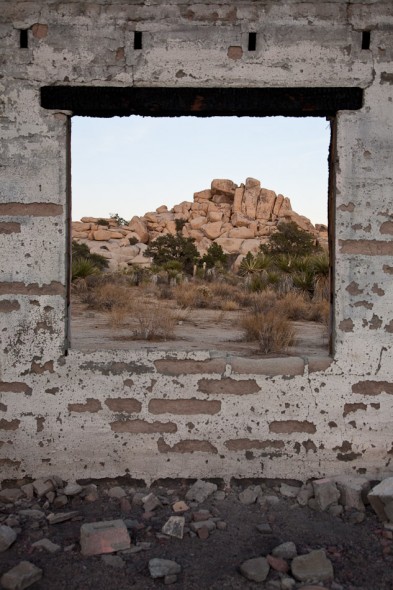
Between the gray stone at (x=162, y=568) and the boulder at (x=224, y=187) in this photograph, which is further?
the boulder at (x=224, y=187)

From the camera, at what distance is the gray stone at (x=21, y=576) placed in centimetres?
258

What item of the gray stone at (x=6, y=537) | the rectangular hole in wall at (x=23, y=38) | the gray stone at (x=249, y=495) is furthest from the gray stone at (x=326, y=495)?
the rectangular hole in wall at (x=23, y=38)

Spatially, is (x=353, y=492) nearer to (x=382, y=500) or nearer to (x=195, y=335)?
(x=382, y=500)

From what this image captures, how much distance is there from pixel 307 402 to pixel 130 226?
47.8 metres

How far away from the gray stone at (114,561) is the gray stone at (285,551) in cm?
79

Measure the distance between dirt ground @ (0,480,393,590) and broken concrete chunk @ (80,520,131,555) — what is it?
47 mm

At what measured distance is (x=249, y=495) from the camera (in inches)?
140

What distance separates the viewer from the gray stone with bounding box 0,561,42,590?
2584 mm

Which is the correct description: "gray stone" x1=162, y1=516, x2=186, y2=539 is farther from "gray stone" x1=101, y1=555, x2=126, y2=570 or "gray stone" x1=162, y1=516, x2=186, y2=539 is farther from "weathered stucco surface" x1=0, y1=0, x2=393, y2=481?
"weathered stucco surface" x1=0, y1=0, x2=393, y2=481

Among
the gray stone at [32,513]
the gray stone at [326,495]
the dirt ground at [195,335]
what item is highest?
the dirt ground at [195,335]

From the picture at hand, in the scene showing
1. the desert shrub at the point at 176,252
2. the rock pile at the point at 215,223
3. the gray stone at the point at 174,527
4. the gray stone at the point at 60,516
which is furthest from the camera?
the rock pile at the point at 215,223

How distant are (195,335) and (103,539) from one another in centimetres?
438

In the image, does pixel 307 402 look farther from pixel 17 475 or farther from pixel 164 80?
pixel 164 80

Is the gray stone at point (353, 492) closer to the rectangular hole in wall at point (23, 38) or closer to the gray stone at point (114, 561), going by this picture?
the gray stone at point (114, 561)
